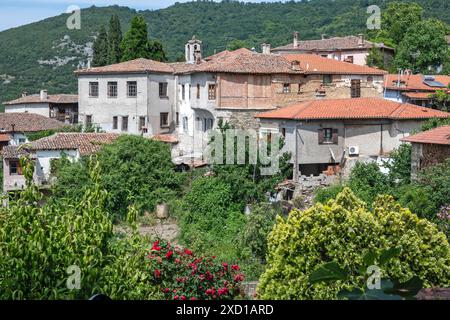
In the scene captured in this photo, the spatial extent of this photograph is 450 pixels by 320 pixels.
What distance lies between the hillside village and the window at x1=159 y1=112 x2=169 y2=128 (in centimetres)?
7

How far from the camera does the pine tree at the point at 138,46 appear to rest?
169ft

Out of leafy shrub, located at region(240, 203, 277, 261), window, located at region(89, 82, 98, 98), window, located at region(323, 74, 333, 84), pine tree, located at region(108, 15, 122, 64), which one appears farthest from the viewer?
pine tree, located at region(108, 15, 122, 64)

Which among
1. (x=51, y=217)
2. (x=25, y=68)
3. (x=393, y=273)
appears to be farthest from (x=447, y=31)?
(x=51, y=217)

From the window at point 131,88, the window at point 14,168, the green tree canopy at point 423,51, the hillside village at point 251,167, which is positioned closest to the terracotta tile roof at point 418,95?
the hillside village at point 251,167

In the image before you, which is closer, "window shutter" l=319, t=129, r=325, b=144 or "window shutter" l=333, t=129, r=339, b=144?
"window shutter" l=319, t=129, r=325, b=144

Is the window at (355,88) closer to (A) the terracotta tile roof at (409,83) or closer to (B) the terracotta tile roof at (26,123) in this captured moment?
(A) the terracotta tile roof at (409,83)

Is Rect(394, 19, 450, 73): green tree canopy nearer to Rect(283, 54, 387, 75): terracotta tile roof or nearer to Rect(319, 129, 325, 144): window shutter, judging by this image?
Rect(283, 54, 387, 75): terracotta tile roof

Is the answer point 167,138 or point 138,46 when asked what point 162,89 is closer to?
point 167,138

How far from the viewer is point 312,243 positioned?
15.0 metres

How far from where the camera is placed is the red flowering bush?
15.5 meters

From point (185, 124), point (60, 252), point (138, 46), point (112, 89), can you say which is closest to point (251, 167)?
point (185, 124)

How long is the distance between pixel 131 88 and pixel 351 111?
16533 mm

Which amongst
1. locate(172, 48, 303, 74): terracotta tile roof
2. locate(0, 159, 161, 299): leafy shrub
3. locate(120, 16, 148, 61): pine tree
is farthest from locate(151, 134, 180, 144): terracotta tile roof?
locate(0, 159, 161, 299): leafy shrub
